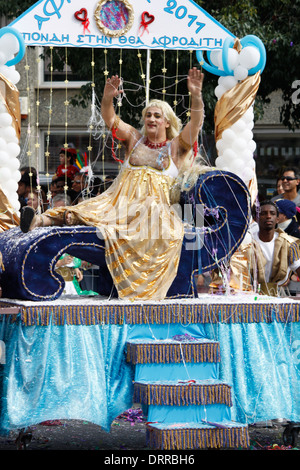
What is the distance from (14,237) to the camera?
7074 mm

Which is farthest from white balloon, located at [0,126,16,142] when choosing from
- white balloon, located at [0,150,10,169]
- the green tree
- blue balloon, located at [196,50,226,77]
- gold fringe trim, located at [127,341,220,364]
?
the green tree

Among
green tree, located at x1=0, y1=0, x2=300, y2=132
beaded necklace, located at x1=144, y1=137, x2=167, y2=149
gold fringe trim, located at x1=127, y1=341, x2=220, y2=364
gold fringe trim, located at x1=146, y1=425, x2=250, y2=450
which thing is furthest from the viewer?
green tree, located at x1=0, y1=0, x2=300, y2=132

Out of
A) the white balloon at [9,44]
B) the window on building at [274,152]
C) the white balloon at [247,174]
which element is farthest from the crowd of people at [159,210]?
the window on building at [274,152]

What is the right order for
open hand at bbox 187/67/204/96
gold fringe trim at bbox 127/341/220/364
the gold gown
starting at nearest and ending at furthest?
gold fringe trim at bbox 127/341/220/364 < the gold gown < open hand at bbox 187/67/204/96

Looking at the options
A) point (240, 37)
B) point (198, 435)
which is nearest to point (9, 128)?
point (198, 435)

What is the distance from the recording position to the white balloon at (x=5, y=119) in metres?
8.18

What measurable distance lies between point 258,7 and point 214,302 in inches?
257

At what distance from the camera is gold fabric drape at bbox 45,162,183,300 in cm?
697

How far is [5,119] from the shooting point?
819 cm

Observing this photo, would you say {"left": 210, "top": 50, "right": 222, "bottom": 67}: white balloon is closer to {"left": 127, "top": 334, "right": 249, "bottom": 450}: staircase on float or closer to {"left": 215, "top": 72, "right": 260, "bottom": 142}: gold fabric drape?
{"left": 215, "top": 72, "right": 260, "bottom": 142}: gold fabric drape

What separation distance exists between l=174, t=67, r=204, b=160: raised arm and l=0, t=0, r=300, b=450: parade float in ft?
1.48

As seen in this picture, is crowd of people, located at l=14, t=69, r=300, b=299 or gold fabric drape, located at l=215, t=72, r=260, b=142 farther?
gold fabric drape, located at l=215, t=72, r=260, b=142

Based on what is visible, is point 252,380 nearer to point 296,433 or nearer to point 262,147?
point 296,433

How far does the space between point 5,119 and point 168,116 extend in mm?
1372
